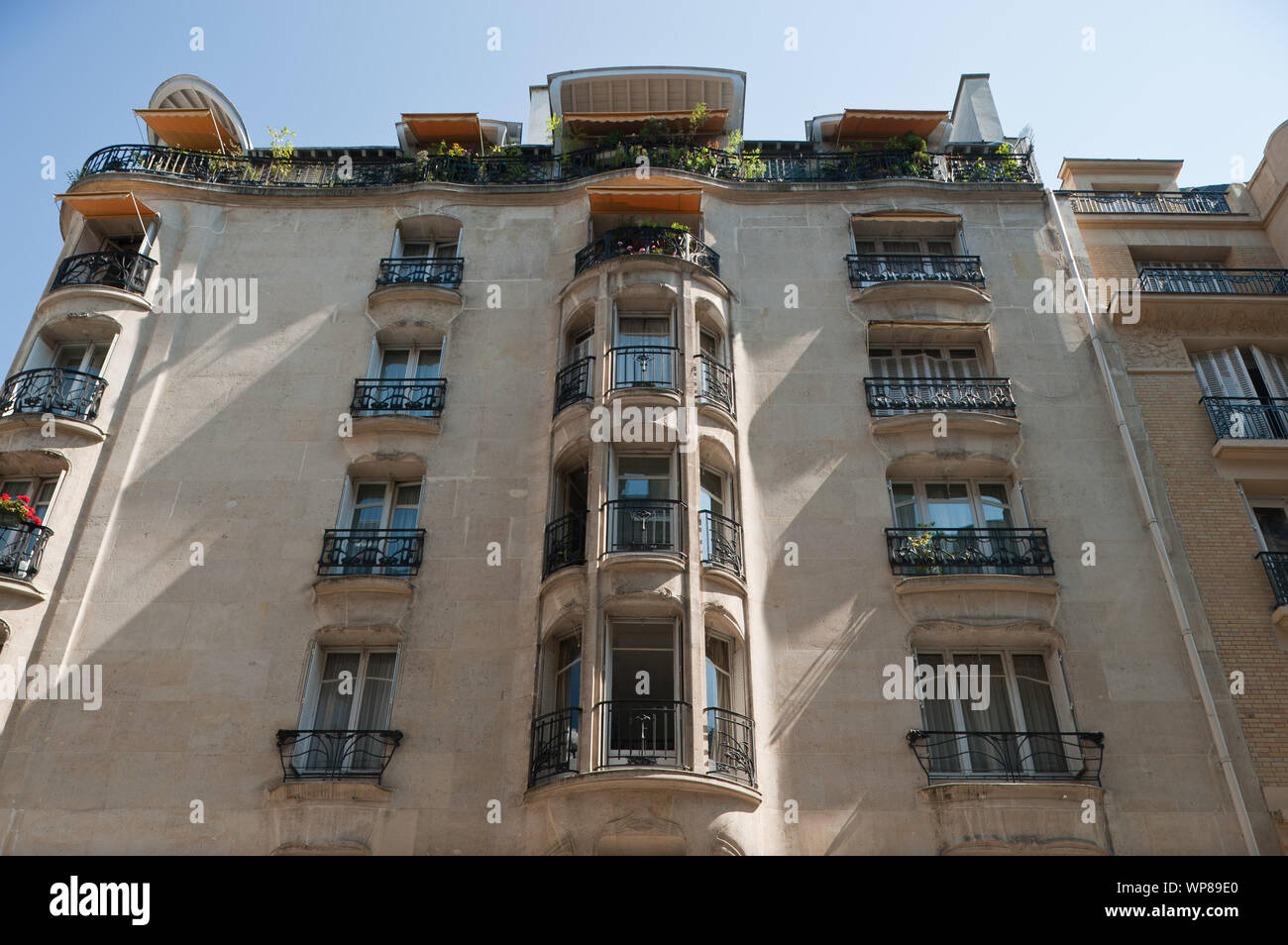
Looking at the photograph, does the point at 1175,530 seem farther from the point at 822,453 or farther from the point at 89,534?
the point at 89,534

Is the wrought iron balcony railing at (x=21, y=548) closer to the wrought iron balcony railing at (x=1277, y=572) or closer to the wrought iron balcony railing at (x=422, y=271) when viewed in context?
the wrought iron balcony railing at (x=422, y=271)

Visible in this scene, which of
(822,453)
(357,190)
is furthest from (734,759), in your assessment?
(357,190)

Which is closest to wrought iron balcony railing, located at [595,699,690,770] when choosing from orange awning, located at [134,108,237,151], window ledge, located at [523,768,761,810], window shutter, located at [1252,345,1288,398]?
window ledge, located at [523,768,761,810]

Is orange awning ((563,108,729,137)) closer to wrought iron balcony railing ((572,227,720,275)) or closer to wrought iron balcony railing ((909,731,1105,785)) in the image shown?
wrought iron balcony railing ((572,227,720,275))

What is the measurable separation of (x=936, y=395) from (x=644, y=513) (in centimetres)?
610

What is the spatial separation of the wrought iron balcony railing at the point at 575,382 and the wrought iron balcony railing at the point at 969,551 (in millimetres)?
5463

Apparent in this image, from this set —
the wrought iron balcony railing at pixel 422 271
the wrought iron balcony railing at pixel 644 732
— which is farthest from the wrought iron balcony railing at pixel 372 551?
the wrought iron balcony railing at pixel 422 271

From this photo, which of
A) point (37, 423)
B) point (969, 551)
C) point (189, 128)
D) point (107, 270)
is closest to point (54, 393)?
point (37, 423)

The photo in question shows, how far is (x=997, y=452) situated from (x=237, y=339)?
13857mm

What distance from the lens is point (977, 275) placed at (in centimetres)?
1850

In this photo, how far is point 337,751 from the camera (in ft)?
43.4

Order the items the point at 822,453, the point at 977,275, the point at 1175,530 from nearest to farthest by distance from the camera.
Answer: the point at 1175,530, the point at 822,453, the point at 977,275

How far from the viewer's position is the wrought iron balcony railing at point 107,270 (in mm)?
18203

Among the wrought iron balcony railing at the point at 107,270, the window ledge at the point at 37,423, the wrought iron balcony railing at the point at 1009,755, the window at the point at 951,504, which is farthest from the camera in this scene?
the wrought iron balcony railing at the point at 107,270
